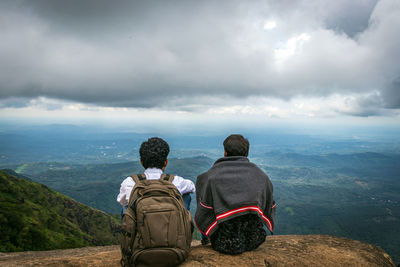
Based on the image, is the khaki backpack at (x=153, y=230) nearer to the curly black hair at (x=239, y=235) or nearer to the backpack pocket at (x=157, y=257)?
the backpack pocket at (x=157, y=257)

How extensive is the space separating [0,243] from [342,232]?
8699 inches

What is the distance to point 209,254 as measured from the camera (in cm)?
659

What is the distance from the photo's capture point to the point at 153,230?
4965mm

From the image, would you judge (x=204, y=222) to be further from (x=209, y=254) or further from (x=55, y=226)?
(x=55, y=226)

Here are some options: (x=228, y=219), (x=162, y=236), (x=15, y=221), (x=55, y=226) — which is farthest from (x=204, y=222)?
(x=55, y=226)

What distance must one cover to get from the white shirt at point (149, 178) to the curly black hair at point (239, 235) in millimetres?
1477

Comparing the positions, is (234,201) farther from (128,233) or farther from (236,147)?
(128,233)

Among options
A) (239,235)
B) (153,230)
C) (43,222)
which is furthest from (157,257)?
(43,222)

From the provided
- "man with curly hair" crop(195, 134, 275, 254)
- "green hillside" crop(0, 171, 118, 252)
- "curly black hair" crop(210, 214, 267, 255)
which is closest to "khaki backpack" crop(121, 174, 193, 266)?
"man with curly hair" crop(195, 134, 275, 254)

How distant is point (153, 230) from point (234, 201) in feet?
7.34

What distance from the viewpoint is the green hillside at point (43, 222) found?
64.8ft

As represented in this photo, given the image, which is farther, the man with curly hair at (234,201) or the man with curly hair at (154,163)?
the man with curly hair at (154,163)

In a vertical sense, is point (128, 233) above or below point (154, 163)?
below

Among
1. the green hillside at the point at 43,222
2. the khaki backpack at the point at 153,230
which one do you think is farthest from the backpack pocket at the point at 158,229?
the green hillside at the point at 43,222
